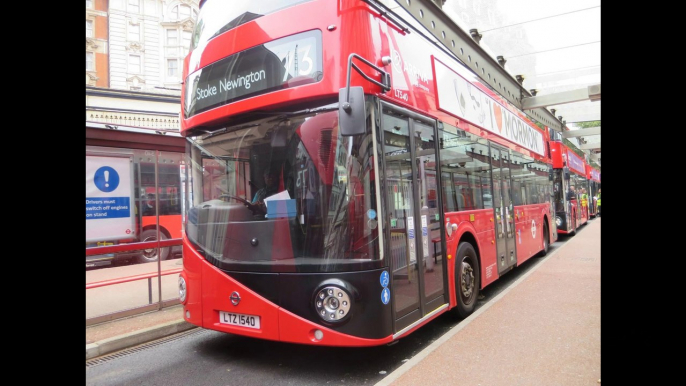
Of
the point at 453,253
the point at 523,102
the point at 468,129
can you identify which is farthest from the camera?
the point at 523,102

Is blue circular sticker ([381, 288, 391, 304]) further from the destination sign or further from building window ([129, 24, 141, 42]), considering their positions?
building window ([129, 24, 141, 42])

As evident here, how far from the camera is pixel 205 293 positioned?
4.41 metres

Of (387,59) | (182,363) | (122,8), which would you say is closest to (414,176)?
(387,59)

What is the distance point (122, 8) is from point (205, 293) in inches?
1380

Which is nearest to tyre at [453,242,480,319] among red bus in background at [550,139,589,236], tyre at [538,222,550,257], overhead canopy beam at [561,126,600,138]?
tyre at [538,222,550,257]

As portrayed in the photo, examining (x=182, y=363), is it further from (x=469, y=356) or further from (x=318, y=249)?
(x=469, y=356)

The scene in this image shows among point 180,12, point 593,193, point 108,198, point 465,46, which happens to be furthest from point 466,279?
point 180,12

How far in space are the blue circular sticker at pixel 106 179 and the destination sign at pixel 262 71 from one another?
2800 mm

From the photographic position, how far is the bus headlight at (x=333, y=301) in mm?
3711

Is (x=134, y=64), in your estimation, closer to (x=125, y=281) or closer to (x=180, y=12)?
(x=180, y=12)

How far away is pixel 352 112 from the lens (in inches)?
137

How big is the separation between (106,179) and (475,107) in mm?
5854
